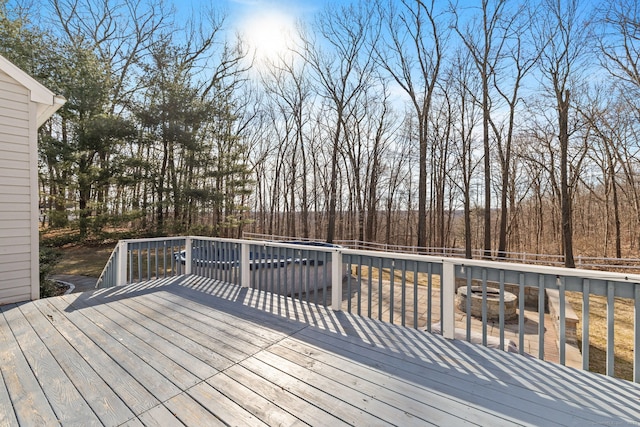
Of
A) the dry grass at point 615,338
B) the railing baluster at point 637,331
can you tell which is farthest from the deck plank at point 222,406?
the dry grass at point 615,338

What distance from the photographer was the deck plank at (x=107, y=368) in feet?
5.99

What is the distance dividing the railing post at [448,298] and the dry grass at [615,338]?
2.93 metres

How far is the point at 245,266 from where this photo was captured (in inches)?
186

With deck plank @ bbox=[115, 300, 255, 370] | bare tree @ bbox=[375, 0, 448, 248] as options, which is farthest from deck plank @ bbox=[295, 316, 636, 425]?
bare tree @ bbox=[375, 0, 448, 248]

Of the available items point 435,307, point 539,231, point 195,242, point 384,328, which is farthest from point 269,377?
point 539,231

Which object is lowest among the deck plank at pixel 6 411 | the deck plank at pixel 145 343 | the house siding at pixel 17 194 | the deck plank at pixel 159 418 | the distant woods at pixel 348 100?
the deck plank at pixel 145 343

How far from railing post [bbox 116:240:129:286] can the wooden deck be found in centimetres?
144

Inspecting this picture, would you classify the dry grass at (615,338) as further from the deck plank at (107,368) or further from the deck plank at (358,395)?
the deck plank at (107,368)

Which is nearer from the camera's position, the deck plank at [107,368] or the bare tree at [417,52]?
the deck plank at [107,368]

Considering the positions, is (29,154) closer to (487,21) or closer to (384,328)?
(384,328)

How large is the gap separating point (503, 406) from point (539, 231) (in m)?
21.7

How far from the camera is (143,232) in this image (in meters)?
12.2

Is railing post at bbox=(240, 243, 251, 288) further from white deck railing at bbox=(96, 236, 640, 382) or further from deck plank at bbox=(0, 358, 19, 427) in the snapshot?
deck plank at bbox=(0, 358, 19, 427)

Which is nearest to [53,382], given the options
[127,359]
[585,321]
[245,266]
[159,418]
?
[127,359]
